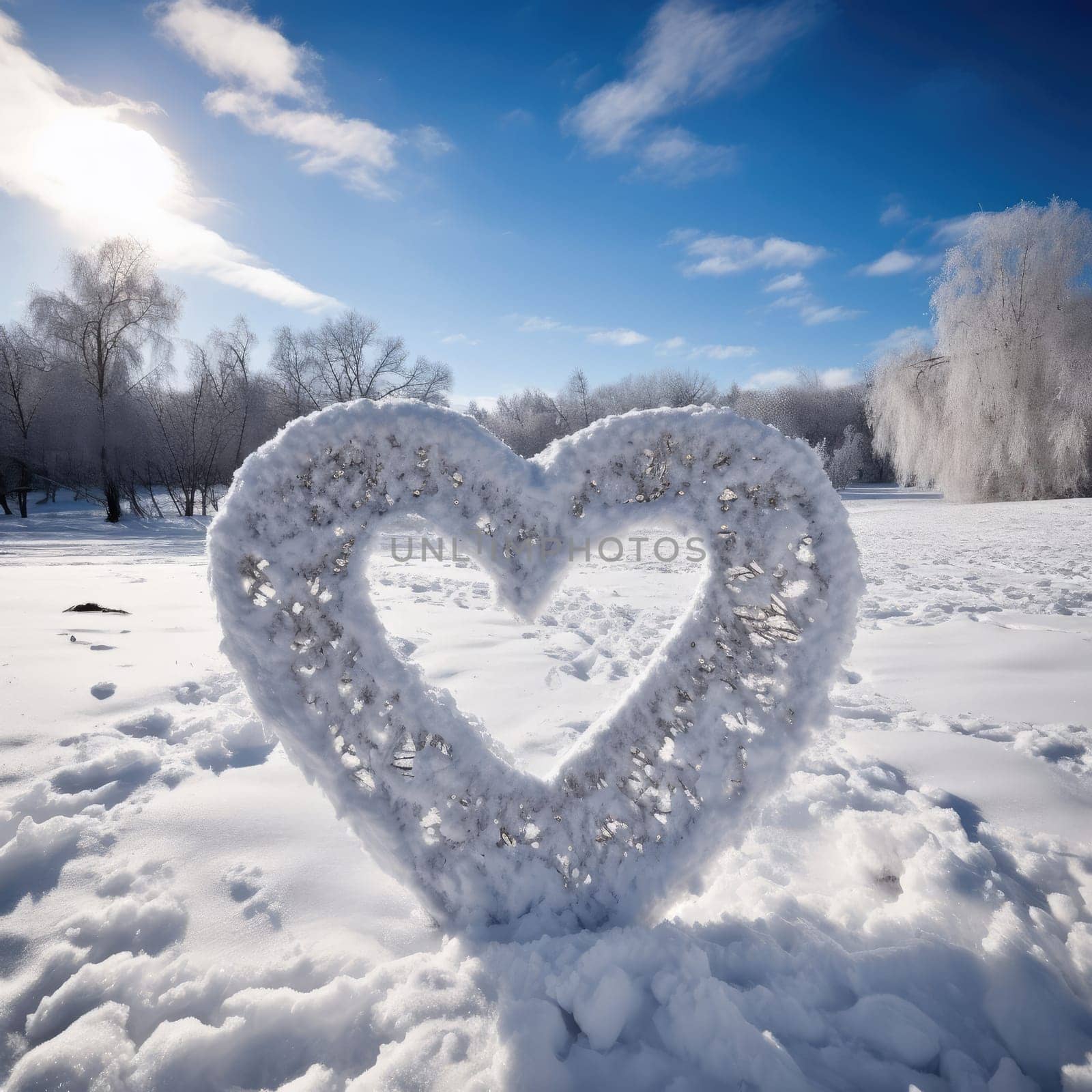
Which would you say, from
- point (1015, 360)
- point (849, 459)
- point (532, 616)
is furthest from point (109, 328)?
point (849, 459)

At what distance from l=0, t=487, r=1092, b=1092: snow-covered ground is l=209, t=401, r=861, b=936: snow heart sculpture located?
0.46 ft

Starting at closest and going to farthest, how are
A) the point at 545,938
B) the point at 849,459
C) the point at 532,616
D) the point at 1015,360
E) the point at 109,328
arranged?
the point at 545,938
the point at 532,616
the point at 1015,360
the point at 109,328
the point at 849,459

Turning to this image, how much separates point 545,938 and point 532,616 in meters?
0.67

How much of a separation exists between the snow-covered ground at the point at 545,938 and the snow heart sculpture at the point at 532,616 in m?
0.14

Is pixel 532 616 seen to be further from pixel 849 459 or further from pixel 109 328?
pixel 849 459

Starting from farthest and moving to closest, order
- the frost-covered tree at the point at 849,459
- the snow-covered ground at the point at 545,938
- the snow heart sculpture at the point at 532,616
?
1. the frost-covered tree at the point at 849,459
2. the snow heart sculpture at the point at 532,616
3. the snow-covered ground at the point at 545,938

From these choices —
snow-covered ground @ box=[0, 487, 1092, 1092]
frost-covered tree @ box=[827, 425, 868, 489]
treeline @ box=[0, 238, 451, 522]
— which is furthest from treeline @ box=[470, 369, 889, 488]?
snow-covered ground @ box=[0, 487, 1092, 1092]

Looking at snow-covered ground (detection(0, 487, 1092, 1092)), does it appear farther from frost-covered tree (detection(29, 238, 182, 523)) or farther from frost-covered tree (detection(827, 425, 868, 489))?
frost-covered tree (detection(827, 425, 868, 489))

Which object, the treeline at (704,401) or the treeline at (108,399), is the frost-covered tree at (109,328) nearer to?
the treeline at (108,399)

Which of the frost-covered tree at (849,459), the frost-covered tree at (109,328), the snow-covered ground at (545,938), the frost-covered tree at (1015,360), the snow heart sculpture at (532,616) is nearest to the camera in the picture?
the snow-covered ground at (545,938)

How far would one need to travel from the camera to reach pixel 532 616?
1252mm

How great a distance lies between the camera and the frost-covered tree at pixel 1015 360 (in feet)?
39.3

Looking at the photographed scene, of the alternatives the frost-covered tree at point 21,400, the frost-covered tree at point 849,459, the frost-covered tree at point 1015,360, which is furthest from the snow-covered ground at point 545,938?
the frost-covered tree at point 849,459

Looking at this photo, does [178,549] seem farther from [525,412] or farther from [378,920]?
[525,412]
